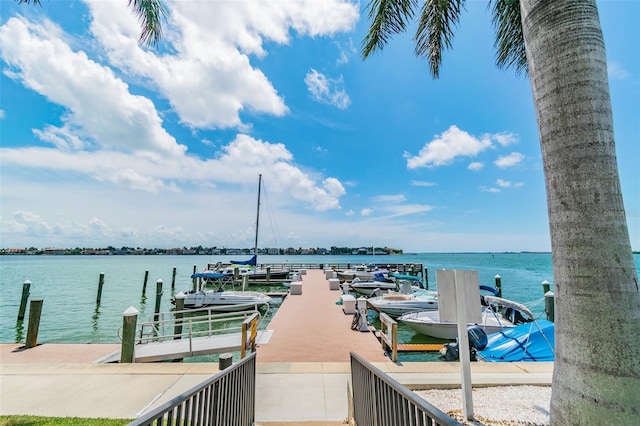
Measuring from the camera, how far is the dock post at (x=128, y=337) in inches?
338

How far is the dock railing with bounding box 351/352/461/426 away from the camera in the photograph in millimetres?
1807

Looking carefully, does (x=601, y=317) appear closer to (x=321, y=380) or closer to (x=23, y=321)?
(x=321, y=380)

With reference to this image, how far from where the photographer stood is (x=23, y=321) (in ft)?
60.8

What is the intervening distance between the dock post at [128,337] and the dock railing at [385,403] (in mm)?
7350

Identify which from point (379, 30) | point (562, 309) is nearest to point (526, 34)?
point (562, 309)

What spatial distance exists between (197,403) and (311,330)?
9354 millimetres

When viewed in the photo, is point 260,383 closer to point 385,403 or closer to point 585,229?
point 385,403

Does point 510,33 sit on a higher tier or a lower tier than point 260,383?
higher

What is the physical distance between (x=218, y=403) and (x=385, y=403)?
5.06ft

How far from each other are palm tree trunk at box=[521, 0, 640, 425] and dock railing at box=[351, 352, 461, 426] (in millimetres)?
1372

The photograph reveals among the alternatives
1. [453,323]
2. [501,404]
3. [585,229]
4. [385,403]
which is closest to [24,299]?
[453,323]

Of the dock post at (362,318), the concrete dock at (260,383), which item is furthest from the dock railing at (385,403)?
the dock post at (362,318)

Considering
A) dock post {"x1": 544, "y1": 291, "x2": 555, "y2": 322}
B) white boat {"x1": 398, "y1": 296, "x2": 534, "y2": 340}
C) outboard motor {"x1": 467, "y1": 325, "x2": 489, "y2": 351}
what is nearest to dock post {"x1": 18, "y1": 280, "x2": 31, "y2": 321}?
white boat {"x1": 398, "y1": 296, "x2": 534, "y2": 340}

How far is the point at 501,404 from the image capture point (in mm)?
4762
